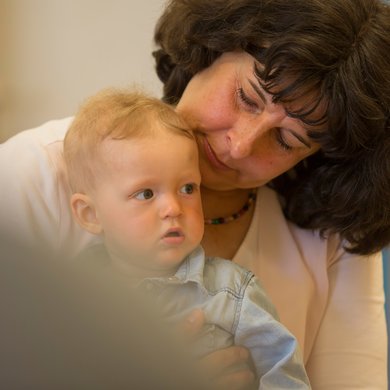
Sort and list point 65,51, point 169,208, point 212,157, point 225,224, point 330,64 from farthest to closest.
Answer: point 65,51 → point 225,224 → point 212,157 → point 330,64 → point 169,208

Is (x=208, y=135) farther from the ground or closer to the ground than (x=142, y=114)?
closer to the ground

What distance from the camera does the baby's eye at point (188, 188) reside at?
37.1 inches

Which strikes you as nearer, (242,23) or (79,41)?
(242,23)

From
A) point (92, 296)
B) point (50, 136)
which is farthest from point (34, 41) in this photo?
point (92, 296)

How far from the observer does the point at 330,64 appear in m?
1.00

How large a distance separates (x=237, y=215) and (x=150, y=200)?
0.41m

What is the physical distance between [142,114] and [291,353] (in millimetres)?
465

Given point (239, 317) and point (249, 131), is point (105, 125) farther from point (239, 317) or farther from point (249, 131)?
point (239, 317)

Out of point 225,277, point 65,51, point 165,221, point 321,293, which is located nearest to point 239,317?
point 225,277

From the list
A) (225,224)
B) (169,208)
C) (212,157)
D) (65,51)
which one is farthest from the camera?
(65,51)

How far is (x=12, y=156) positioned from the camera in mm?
1045

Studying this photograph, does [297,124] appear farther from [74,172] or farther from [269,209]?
[74,172]

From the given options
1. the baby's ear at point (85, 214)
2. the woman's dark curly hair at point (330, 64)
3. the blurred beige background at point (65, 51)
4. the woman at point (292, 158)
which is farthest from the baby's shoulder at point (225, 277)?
the blurred beige background at point (65, 51)

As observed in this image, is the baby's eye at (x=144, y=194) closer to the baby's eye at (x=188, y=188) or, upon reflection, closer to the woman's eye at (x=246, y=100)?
the baby's eye at (x=188, y=188)
